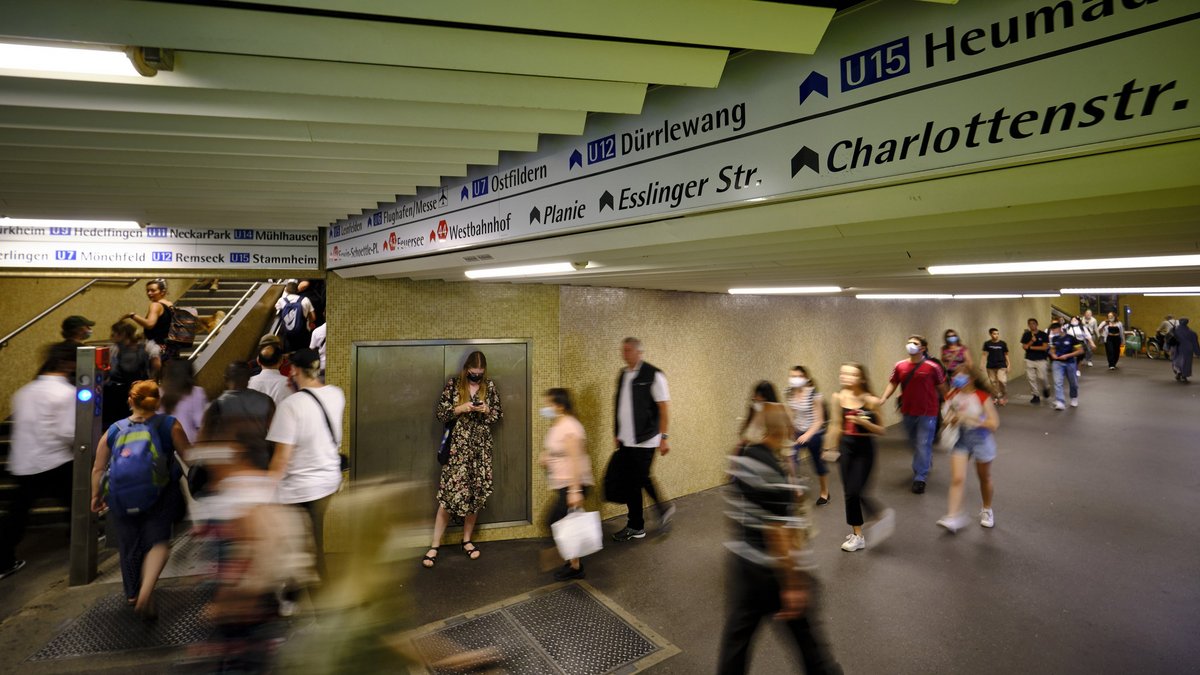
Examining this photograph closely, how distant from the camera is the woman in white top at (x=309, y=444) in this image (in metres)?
3.42

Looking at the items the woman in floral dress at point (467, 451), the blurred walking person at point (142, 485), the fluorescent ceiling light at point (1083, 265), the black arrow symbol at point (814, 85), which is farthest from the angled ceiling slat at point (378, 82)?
the woman in floral dress at point (467, 451)

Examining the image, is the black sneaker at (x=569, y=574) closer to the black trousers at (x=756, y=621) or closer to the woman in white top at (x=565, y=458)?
the woman in white top at (x=565, y=458)

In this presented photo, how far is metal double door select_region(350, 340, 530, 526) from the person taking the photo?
16.6ft

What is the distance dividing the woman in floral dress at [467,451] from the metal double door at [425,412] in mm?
383

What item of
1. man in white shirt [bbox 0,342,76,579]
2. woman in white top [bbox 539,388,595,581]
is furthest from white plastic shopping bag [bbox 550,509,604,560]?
man in white shirt [bbox 0,342,76,579]

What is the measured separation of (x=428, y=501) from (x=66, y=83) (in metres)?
4.23

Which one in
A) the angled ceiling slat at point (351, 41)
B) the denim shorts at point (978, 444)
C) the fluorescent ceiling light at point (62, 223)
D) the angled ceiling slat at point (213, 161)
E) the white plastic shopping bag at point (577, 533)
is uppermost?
the fluorescent ceiling light at point (62, 223)

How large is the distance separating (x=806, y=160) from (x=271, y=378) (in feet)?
15.8

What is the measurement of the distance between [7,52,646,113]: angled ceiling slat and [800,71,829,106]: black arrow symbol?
0.58 metres

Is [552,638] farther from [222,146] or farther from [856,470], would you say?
[222,146]

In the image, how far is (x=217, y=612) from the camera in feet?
6.67

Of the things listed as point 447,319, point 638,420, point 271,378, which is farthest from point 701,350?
point 271,378

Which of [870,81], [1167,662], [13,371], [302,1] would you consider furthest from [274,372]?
[1167,662]

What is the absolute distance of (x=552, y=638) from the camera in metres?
3.49
